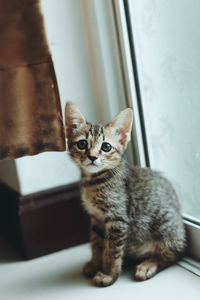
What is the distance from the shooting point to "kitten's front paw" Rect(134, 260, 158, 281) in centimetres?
120

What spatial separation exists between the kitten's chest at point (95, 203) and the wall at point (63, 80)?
0.95 ft

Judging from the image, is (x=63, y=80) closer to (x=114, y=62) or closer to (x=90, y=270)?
(x=114, y=62)

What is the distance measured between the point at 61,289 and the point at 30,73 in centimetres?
74

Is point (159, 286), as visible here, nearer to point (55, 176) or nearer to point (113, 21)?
point (55, 176)

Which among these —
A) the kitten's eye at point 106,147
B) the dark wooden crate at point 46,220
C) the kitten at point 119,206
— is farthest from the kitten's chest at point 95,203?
the dark wooden crate at point 46,220

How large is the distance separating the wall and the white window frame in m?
0.04

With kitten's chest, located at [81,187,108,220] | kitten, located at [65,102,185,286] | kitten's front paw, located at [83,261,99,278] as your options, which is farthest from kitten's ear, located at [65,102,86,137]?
kitten's front paw, located at [83,261,99,278]

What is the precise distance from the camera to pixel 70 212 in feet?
5.11

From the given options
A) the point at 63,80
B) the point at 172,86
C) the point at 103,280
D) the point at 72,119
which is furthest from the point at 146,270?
the point at 63,80

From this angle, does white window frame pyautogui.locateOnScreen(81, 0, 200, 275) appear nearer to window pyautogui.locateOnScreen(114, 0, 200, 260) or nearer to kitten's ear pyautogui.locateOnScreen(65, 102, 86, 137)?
window pyautogui.locateOnScreen(114, 0, 200, 260)

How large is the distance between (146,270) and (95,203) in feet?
0.93

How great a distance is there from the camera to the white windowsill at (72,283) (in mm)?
1131

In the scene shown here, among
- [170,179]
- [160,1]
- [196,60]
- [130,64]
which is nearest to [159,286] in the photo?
[170,179]

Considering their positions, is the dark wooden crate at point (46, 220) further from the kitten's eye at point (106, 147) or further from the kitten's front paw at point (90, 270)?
the kitten's eye at point (106, 147)
